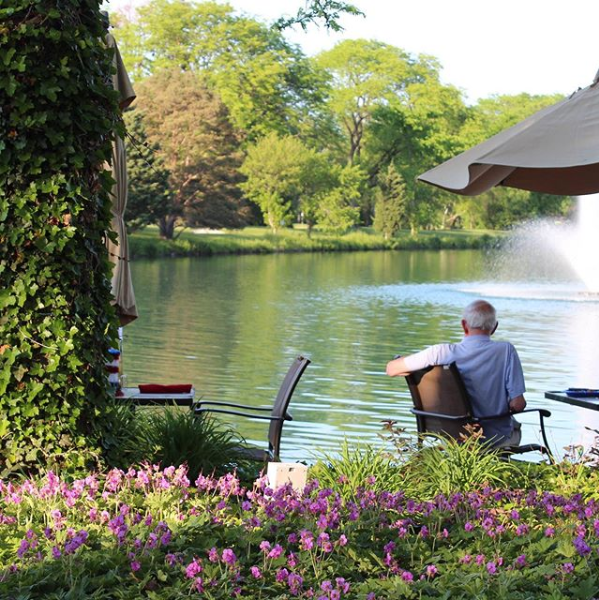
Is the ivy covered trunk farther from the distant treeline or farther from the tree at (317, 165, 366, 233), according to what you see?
the tree at (317, 165, 366, 233)

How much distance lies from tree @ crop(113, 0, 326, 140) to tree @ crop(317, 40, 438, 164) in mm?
9160

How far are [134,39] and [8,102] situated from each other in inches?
2778

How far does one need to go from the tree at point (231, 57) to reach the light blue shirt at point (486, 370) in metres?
65.3

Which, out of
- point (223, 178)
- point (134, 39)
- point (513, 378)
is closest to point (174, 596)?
point (513, 378)

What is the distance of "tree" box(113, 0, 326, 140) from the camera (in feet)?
233

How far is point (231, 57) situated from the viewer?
71500mm

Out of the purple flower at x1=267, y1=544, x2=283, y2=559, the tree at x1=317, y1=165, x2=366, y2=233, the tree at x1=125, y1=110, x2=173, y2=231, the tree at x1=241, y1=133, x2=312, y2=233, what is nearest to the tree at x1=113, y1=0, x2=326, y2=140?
the tree at x1=317, y1=165, x2=366, y2=233

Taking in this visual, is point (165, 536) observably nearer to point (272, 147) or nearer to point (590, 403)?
point (590, 403)

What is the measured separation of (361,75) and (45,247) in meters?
80.3

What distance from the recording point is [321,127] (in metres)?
76.4

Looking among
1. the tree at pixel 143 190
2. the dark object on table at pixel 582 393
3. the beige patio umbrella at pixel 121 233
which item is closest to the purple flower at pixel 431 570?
the dark object on table at pixel 582 393

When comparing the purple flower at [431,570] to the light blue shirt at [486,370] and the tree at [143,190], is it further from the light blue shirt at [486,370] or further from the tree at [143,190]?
the tree at [143,190]

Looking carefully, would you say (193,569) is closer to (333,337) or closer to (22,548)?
(22,548)

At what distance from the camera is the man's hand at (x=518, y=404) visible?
241 inches
